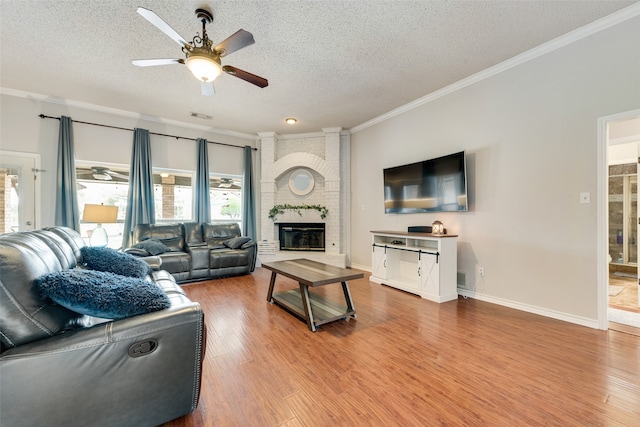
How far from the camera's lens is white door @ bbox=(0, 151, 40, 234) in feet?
12.8

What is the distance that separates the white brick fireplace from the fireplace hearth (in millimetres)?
104

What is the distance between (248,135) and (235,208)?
1.68 metres

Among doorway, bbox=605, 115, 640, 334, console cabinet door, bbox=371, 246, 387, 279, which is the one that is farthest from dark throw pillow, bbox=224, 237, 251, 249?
doorway, bbox=605, 115, 640, 334

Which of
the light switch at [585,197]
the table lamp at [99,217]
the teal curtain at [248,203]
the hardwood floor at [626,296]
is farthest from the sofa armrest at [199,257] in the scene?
the hardwood floor at [626,296]

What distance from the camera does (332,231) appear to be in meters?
5.61

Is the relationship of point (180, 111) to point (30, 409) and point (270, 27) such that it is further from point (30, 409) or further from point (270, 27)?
point (30, 409)

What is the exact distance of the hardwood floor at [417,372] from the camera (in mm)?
1468

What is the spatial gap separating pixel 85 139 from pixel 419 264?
225 inches

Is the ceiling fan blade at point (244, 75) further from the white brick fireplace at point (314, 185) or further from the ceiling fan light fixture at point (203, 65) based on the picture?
the white brick fireplace at point (314, 185)

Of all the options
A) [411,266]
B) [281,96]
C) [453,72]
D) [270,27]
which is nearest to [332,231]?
[411,266]

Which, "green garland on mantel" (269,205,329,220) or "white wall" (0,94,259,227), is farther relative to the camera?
"green garland on mantel" (269,205,329,220)

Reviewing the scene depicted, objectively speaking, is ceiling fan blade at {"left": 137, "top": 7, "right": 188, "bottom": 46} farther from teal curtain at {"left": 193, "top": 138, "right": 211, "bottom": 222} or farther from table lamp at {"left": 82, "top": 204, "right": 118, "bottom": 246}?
teal curtain at {"left": 193, "top": 138, "right": 211, "bottom": 222}

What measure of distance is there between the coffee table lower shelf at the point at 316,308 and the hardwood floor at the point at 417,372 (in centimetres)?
9

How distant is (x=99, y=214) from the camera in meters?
3.81
